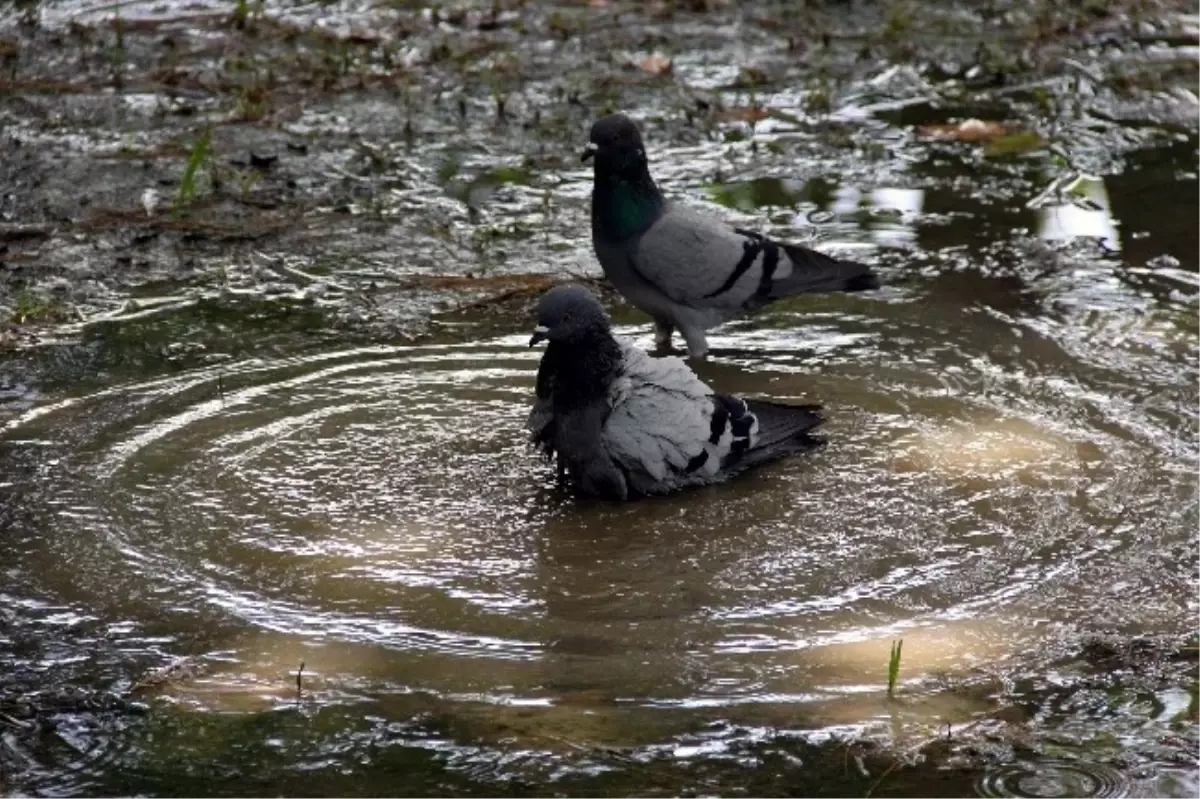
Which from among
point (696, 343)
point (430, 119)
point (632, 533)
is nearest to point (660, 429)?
point (632, 533)

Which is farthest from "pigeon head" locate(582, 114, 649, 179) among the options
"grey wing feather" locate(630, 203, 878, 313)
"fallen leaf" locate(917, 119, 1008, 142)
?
"fallen leaf" locate(917, 119, 1008, 142)

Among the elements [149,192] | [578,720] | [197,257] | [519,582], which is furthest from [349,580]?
[149,192]

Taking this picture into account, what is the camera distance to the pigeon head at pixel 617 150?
678cm

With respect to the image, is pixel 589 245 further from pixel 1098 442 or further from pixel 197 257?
pixel 1098 442

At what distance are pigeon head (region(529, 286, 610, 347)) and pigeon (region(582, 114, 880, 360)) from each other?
1.28 metres

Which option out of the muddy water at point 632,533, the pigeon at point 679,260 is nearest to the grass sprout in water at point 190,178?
the muddy water at point 632,533

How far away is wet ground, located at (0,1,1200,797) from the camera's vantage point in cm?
408

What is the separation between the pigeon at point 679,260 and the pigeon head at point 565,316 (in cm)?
128

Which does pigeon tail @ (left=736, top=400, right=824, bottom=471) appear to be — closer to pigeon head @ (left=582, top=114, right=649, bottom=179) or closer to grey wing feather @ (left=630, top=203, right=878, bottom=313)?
grey wing feather @ (left=630, top=203, right=878, bottom=313)

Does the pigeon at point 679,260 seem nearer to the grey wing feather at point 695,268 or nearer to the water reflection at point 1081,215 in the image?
the grey wing feather at point 695,268

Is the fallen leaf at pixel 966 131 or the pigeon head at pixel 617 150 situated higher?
the pigeon head at pixel 617 150

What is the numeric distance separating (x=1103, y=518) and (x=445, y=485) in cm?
188

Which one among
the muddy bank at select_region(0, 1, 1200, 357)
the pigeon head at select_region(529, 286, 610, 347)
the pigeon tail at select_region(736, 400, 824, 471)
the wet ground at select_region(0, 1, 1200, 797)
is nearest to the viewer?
the wet ground at select_region(0, 1, 1200, 797)

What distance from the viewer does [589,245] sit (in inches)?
301
